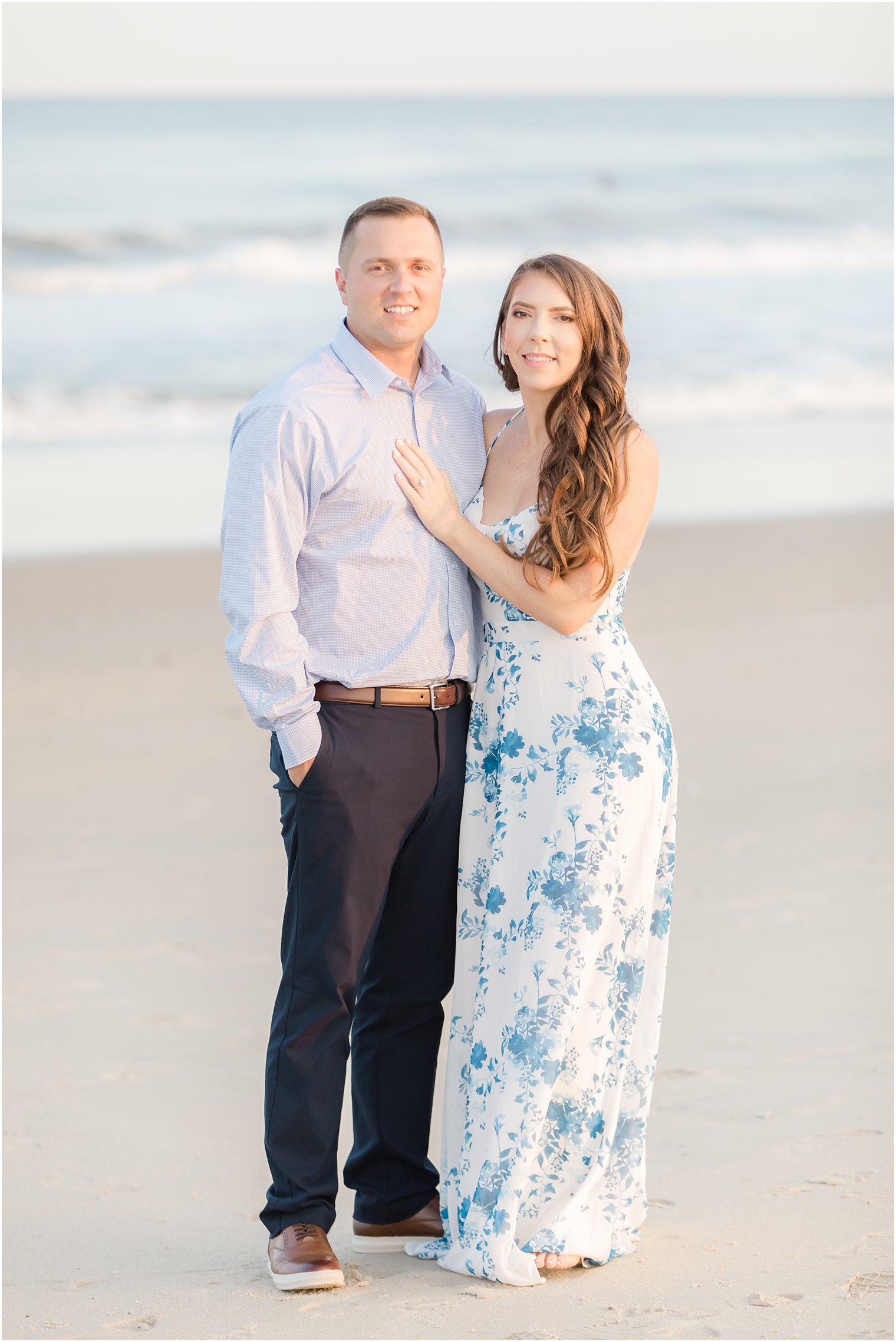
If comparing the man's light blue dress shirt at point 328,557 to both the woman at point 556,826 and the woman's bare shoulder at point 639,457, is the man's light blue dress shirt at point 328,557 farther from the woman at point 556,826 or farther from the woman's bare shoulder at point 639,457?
the woman's bare shoulder at point 639,457

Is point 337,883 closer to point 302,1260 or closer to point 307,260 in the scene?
point 302,1260

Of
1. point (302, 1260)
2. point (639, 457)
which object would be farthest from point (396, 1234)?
point (639, 457)

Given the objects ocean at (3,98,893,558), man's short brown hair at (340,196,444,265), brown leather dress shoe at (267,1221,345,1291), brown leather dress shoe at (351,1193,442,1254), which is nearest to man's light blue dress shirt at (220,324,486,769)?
man's short brown hair at (340,196,444,265)

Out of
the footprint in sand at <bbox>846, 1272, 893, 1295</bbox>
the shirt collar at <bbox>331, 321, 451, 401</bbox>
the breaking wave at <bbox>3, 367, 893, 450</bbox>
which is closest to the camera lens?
the footprint in sand at <bbox>846, 1272, 893, 1295</bbox>

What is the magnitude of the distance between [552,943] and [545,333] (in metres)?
1.28

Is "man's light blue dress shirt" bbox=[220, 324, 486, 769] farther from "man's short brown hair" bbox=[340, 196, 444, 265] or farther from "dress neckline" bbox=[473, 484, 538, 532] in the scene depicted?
"man's short brown hair" bbox=[340, 196, 444, 265]

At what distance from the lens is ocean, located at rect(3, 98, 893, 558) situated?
1199 centimetres

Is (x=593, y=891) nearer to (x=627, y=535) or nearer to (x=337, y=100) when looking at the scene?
(x=627, y=535)

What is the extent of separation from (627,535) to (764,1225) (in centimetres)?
156

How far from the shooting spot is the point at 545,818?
3.08 meters

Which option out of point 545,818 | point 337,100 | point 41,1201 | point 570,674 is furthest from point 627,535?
point 337,100

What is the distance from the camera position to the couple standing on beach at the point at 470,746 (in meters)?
3.01

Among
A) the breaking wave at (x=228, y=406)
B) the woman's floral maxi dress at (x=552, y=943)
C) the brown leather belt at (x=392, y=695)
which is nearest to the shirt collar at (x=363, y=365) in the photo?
the woman's floral maxi dress at (x=552, y=943)

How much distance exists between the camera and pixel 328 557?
3.06m
